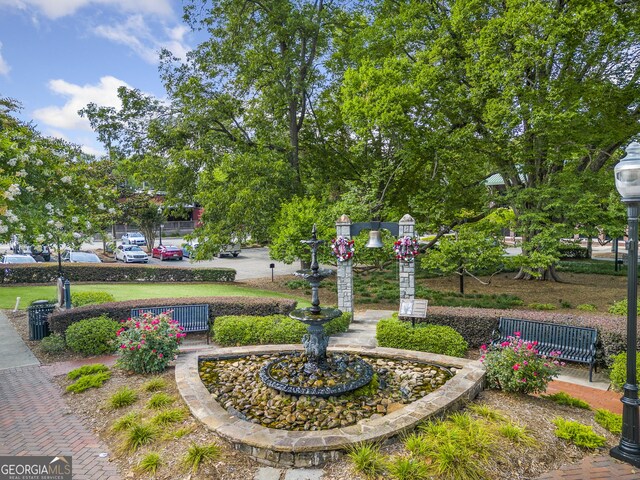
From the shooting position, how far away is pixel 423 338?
30.1 ft

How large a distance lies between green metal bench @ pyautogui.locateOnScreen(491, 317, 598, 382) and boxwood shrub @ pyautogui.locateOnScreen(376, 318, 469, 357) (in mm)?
958

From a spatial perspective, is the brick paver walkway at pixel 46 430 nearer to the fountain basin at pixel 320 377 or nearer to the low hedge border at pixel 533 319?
the fountain basin at pixel 320 377

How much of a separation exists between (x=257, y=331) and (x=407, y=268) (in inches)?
187

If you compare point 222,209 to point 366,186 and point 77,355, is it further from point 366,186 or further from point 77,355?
point 77,355

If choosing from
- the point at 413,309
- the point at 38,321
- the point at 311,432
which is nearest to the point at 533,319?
the point at 413,309

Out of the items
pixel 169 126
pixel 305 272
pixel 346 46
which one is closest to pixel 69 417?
pixel 305 272

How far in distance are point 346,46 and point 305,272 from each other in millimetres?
16793

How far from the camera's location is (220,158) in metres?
19.2

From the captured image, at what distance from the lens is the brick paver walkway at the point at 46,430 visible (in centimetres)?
510

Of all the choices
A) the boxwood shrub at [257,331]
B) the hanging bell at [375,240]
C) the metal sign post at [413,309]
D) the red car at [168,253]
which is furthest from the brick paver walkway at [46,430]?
the red car at [168,253]

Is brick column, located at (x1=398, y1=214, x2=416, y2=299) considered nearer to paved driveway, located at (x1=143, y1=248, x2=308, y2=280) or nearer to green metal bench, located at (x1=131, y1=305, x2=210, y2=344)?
green metal bench, located at (x1=131, y1=305, x2=210, y2=344)

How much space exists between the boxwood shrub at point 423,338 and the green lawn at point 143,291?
6.34m

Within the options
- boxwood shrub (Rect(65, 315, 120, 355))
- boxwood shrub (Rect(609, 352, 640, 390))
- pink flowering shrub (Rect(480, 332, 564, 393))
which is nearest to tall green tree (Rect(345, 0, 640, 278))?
boxwood shrub (Rect(609, 352, 640, 390))

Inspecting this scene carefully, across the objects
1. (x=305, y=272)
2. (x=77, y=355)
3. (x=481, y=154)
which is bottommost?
(x=77, y=355)
